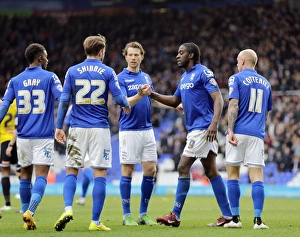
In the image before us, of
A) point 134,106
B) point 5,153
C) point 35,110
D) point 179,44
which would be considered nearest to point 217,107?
point 134,106

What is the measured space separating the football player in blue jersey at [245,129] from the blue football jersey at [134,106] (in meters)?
1.73

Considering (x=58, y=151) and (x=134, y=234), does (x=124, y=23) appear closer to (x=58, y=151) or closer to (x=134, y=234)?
(x=58, y=151)

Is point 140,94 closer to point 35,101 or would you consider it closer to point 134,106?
point 134,106

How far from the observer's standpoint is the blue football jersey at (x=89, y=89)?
33.9 ft

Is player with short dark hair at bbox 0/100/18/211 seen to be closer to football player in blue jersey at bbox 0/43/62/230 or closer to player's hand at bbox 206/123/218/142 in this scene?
football player in blue jersey at bbox 0/43/62/230

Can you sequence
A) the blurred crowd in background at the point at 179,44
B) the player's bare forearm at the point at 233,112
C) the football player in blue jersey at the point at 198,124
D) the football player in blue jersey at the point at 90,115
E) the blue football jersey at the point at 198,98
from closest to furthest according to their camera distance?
the football player in blue jersey at the point at 90,115 < the player's bare forearm at the point at 233,112 < the football player in blue jersey at the point at 198,124 < the blue football jersey at the point at 198,98 < the blurred crowd in background at the point at 179,44

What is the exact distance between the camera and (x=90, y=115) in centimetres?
1034

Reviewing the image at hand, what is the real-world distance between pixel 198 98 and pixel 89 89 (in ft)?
5.69

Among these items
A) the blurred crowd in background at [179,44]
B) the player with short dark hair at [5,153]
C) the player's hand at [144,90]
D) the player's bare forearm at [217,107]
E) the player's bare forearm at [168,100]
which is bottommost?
the player with short dark hair at [5,153]

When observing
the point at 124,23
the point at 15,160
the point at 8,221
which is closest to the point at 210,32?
the point at 124,23

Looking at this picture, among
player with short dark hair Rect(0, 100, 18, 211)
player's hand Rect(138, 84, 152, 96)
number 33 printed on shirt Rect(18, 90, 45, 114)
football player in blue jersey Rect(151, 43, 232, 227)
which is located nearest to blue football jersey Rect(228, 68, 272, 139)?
football player in blue jersey Rect(151, 43, 232, 227)

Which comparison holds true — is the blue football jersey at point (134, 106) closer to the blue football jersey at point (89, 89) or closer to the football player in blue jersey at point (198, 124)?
the football player in blue jersey at point (198, 124)

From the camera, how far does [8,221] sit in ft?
40.4

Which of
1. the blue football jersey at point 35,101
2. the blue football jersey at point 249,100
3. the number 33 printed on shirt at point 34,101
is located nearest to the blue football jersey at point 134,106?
the blue football jersey at point 35,101
